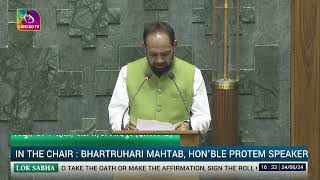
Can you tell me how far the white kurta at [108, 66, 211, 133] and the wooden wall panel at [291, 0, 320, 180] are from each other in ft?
2.23

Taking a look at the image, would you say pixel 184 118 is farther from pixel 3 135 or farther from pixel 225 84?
pixel 3 135

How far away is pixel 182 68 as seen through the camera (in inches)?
129

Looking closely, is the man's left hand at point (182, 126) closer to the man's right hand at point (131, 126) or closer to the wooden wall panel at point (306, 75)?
the man's right hand at point (131, 126)

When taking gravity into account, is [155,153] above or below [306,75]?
below

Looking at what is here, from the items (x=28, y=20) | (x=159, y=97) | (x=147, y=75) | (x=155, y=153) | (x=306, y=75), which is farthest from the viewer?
(x=28, y=20)

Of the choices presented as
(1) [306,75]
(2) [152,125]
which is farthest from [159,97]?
(1) [306,75]

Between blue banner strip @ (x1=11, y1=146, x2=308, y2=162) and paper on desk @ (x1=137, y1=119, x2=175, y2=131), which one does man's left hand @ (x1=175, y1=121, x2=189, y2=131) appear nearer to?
paper on desk @ (x1=137, y1=119, x2=175, y2=131)

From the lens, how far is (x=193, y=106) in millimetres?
3221

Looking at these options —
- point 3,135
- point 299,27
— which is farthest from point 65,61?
point 299,27

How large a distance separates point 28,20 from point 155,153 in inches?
97.7

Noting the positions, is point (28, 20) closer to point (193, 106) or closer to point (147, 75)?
point (147, 75)

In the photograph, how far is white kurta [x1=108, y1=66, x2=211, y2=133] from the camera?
311cm

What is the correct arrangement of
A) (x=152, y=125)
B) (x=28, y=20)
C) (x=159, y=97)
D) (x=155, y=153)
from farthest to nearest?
1. (x=28, y=20)
2. (x=159, y=97)
3. (x=152, y=125)
4. (x=155, y=153)

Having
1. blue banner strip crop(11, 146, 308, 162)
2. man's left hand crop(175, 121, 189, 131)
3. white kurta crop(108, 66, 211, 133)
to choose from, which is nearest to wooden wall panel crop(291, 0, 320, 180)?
white kurta crop(108, 66, 211, 133)
